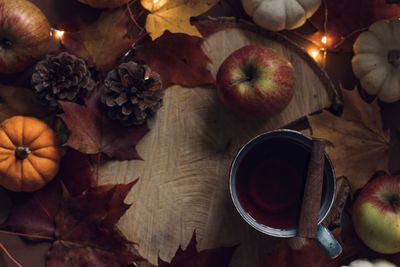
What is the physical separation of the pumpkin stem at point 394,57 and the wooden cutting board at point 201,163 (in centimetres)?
11

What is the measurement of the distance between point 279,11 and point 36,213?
1.60 feet

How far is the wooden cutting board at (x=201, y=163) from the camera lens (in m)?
0.96

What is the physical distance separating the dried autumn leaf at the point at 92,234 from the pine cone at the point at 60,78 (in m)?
0.15

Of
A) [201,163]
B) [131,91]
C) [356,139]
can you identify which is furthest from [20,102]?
[356,139]

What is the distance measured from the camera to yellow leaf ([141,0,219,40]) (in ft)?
3.19

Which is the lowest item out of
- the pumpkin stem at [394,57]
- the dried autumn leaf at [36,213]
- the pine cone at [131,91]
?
the dried autumn leaf at [36,213]

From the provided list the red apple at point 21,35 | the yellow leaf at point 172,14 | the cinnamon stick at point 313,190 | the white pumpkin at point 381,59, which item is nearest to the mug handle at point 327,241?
the cinnamon stick at point 313,190

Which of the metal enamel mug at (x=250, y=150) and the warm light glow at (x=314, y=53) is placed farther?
the warm light glow at (x=314, y=53)

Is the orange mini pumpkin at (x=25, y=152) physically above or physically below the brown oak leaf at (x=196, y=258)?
above

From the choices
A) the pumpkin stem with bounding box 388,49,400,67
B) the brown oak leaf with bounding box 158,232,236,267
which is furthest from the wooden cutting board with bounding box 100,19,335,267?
the pumpkin stem with bounding box 388,49,400,67

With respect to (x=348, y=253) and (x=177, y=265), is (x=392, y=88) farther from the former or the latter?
(x=177, y=265)

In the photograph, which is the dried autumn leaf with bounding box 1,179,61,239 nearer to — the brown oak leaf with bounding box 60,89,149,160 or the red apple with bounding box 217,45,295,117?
the brown oak leaf with bounding box 60,89,149,160

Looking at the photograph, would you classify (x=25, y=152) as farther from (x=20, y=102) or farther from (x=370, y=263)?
(x=370, y=263)

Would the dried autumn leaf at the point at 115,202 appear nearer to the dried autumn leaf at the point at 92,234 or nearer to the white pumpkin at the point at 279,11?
the dried autumn leaf at the point at 92,234
